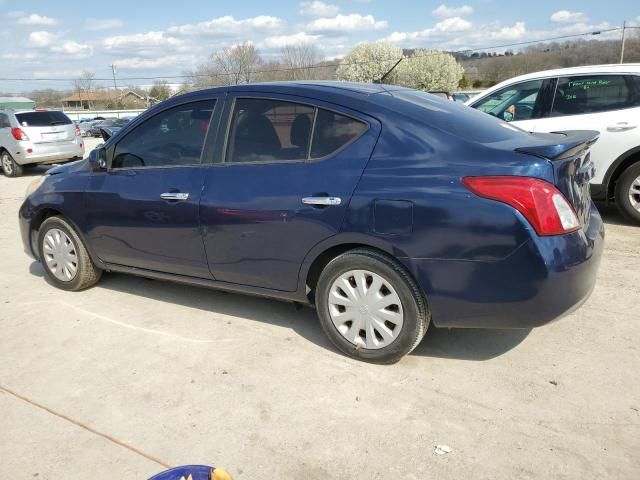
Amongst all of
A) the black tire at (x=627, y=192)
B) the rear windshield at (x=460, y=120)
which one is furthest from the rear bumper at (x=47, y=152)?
the black tire at (x=627, y=192)

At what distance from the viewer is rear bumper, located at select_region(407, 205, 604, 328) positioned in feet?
8.80

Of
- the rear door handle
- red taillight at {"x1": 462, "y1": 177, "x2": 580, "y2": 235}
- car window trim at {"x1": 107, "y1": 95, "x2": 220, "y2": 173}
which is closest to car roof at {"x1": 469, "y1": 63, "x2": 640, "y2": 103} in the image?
the rear door handle

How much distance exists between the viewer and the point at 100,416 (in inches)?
113

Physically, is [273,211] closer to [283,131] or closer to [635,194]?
[283,131]

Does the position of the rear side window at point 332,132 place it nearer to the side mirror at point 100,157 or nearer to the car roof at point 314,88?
the car roof at point 314,88

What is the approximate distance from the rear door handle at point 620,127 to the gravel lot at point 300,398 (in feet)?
A: 7.56

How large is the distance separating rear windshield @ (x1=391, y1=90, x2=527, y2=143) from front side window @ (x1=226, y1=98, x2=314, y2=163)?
0.66 m

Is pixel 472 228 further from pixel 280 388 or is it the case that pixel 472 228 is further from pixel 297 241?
pixel 280 388

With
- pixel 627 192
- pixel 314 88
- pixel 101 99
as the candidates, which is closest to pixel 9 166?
pixel 314 88

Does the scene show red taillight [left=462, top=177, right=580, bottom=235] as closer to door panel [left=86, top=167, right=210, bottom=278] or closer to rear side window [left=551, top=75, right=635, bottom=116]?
door panel [left=86, top=167, right=210, bottom=278]

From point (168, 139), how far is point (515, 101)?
177 inches

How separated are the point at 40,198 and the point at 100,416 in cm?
253

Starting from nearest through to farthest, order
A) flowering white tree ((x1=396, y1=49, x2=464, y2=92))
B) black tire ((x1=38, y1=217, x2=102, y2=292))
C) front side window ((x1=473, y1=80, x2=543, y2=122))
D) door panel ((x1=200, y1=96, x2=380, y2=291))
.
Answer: door panel ((x1=200, y1=96, x2=380, y2=291))
black tire ((x1=38, y1=217, x2=102, y2=292))
front side window ((x1=473, y1=80, x2=543, y2=122))
flowering white tree ((x1=396, y1=49, x2=464, y2=92))

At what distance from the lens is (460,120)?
323 centimetres
